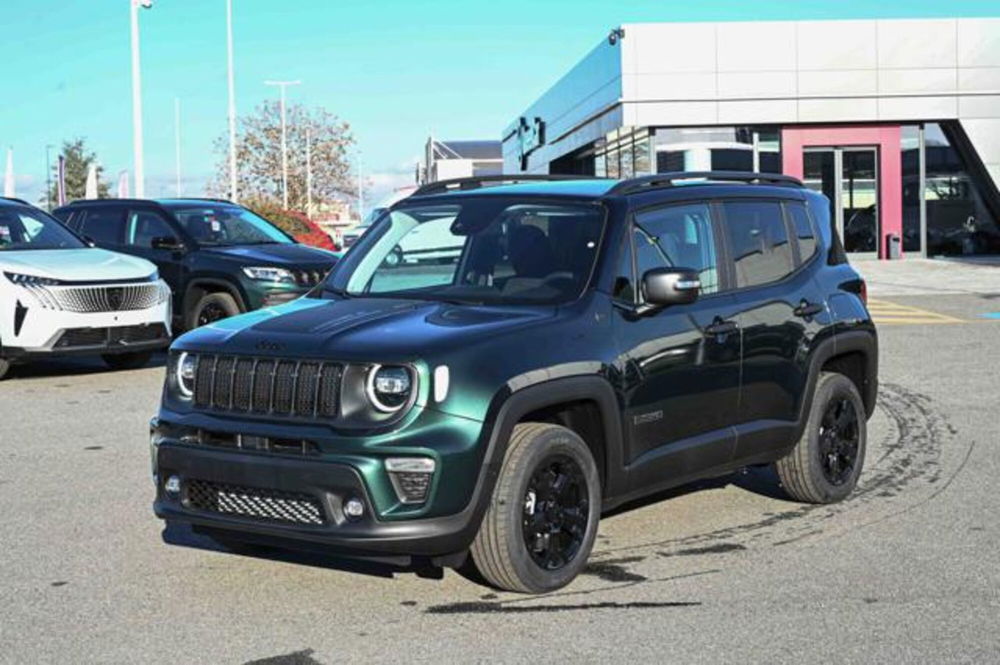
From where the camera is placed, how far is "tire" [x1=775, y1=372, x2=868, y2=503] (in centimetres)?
729

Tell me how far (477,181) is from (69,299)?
22.6 ft

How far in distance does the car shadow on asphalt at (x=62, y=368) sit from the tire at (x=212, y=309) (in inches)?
24.7

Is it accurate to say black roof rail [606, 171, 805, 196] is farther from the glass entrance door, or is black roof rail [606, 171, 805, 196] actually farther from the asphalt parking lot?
the glass entrance door

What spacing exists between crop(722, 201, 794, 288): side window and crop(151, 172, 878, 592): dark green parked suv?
2cm

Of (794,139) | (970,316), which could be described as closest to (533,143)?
(794,139)

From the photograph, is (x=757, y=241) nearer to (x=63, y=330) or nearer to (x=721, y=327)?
(x=721, y=327)

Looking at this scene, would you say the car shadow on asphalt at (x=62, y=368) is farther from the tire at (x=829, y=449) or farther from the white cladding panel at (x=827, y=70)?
the white cladding panel at (x=827, y=70)

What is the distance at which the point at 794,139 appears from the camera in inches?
1374

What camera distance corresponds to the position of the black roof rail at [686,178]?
649 centimetres

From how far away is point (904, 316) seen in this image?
19.4 meters

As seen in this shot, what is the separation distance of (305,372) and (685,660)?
1.86m

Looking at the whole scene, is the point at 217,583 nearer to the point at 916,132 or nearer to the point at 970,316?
the point at 970,316

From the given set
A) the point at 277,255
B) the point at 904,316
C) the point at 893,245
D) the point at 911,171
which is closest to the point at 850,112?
the point at 911,171

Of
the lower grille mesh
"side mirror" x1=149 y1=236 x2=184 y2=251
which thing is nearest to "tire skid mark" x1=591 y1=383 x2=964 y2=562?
the lower grille mesh
